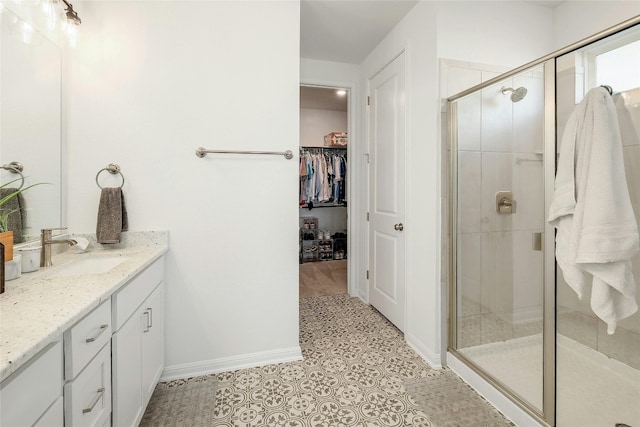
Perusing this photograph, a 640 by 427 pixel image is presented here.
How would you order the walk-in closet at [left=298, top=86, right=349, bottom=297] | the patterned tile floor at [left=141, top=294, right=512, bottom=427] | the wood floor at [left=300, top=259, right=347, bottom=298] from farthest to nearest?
the walk-in closet at [left=298, top=86, right=349, bottom=297] → the wood floor at [left=300, top=259, right=347, bottom=298] → the patterned tile floor at [left=141, top=294, right=512, bottom=427]

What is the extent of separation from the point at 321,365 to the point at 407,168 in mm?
1539

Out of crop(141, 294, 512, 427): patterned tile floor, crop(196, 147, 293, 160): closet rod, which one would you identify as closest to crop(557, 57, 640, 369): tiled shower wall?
crop(141, 294, 512, 427): patterned tile floor

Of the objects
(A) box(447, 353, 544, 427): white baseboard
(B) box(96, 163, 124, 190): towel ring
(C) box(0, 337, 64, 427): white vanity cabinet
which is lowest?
(A) box(447, 353, 544, 427): white baseboard

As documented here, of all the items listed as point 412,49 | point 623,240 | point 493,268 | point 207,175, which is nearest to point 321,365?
point 493,268

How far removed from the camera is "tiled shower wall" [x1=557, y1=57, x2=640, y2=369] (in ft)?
4.49

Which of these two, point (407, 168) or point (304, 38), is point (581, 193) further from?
point (304, 38)

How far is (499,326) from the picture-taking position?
1.89 metres

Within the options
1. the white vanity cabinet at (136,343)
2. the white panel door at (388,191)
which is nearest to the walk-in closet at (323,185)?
the white panel door at (388,191)

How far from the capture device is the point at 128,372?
4.04ft

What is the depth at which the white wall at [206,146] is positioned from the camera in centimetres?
172

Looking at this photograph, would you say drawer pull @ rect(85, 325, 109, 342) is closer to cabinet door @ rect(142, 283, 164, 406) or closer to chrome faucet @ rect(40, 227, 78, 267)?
cabinet door @ rect(142, 283, 164, 406)

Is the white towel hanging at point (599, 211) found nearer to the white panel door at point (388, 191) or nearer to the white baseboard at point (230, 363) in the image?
the white panel door at point (388, 191)

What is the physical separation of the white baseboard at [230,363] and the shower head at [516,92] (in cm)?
206

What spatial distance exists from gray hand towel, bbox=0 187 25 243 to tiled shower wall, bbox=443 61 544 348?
7.59 ft
